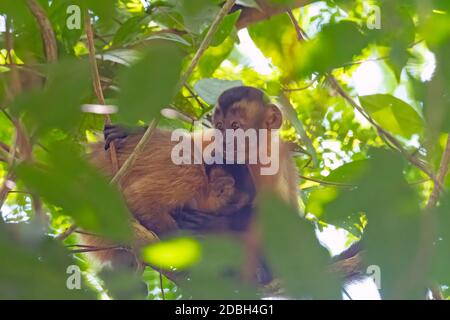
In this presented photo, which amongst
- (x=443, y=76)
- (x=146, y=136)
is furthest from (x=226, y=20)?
(x=443, y=76)

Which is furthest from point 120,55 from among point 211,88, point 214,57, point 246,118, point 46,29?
point 246,118

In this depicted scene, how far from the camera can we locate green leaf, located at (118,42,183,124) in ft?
3.88

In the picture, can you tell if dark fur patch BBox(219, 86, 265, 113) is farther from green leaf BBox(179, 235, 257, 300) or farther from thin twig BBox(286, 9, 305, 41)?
green leaf BBox(179, 235, 257, 300)

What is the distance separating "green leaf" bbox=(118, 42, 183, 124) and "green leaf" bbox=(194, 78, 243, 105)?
255 cm

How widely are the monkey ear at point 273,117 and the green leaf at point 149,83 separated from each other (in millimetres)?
3459

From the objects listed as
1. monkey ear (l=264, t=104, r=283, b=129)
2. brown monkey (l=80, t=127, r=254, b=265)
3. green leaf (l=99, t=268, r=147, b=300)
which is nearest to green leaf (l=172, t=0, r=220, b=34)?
brown monkey (l=80, t=127, r=254, b=265)

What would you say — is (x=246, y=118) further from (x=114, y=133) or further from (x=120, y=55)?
(x=120, y=55)

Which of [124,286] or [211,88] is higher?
[211,88]

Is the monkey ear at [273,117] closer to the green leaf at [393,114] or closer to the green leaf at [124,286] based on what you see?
the green leaf at [393,114]

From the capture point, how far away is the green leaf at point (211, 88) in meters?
3.81

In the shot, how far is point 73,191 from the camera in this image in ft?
3.67

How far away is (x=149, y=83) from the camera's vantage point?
1.20 m

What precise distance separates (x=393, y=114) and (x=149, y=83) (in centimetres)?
186

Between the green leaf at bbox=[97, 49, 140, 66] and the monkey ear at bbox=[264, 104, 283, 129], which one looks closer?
the green leaf at bbox=[97, 49, 140, 66]
